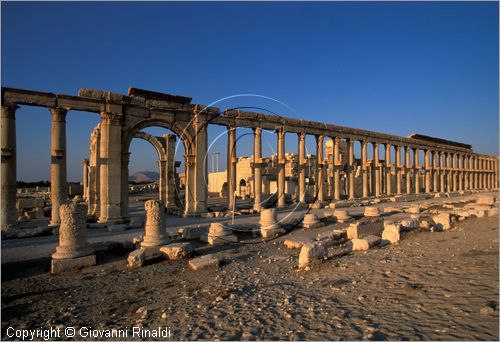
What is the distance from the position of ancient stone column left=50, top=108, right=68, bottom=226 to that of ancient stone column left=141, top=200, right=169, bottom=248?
7.71m

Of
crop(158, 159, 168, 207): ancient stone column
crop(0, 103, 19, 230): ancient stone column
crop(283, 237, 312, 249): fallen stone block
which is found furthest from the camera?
crop(158, 159, 168, 207): ancient stone column

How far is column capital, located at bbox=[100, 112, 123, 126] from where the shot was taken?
16.1 meters

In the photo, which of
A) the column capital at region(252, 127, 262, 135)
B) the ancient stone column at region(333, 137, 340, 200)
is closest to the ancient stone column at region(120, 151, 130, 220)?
the column capital at region(252, 127, 262, 135)

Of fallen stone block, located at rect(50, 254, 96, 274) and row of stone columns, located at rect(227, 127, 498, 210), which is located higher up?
row of stone columns, located at rect(227, 127, 498, 210)

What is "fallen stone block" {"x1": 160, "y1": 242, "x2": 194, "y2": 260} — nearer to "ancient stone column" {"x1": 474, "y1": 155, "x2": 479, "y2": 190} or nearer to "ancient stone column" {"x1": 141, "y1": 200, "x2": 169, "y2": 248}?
"ancient stone column" {"x1": 141, "y1": 200, "x2": 169, "y2": 248}

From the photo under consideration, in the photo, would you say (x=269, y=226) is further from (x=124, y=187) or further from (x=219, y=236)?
(x=124, y=187)

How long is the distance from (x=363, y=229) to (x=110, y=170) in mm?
13004

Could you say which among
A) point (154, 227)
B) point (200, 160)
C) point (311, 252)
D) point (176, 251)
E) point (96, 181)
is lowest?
point (176, 251)

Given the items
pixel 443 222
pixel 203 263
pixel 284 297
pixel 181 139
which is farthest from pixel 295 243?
pixel 181 139

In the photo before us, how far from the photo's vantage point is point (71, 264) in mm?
7867

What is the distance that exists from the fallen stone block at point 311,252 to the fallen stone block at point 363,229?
3.00 m

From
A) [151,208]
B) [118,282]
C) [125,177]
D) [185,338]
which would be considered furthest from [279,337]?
[125,177]

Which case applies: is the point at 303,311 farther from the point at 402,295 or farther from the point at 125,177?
the point at 125,177

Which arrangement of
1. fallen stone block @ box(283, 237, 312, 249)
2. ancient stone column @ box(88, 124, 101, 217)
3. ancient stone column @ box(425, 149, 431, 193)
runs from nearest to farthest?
fallen stone block @ box(283, 237, 312, 249)
ancient stone column @ box(88, 124, 101, 217)
ancient stone column @ box(425, 149, 431, 193)
